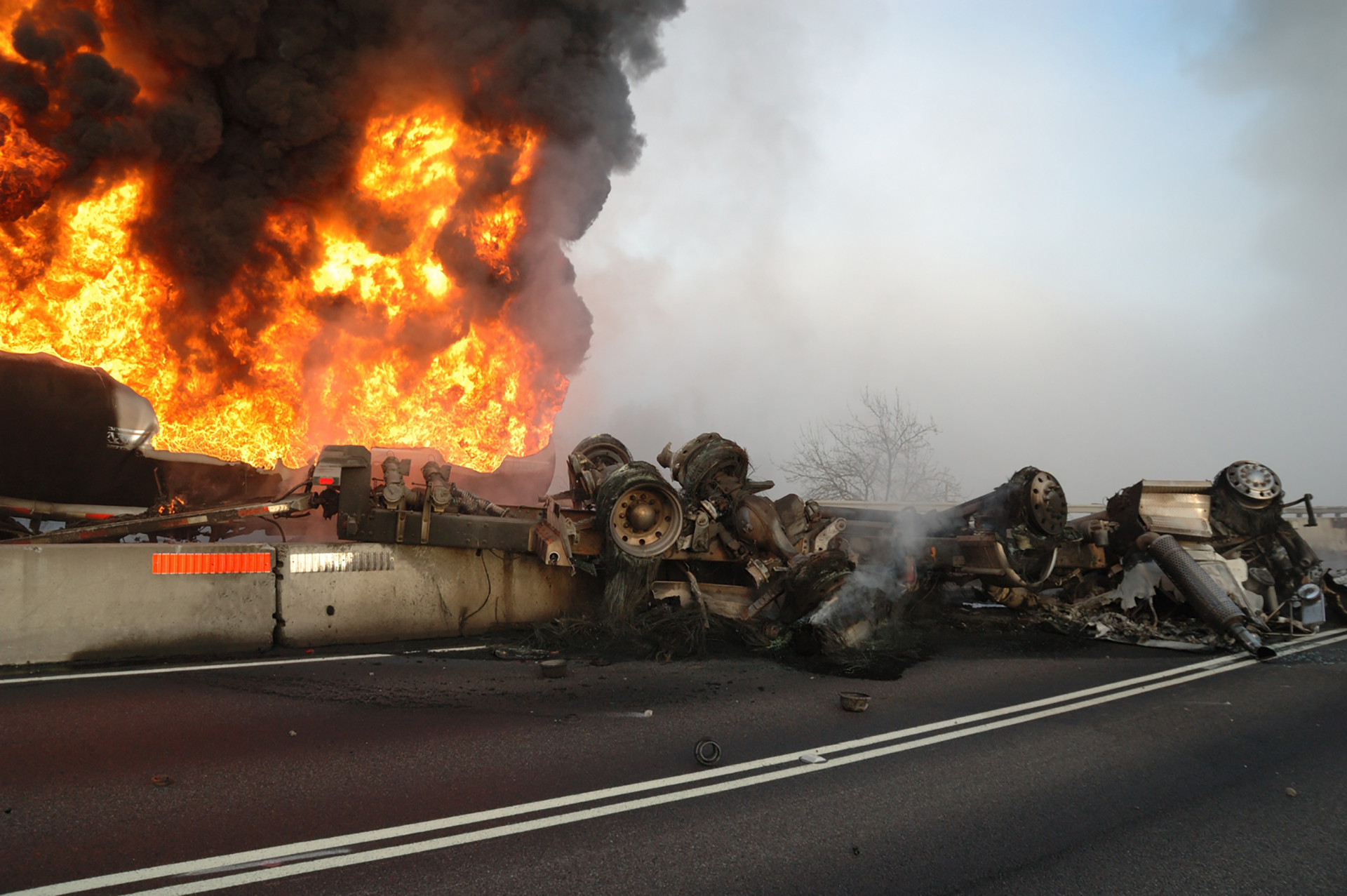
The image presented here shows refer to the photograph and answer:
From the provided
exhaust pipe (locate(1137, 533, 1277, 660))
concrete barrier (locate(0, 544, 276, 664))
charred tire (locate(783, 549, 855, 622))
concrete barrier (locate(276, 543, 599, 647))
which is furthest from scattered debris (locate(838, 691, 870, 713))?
concrete barrier (locate(0, 544, 276, 664))

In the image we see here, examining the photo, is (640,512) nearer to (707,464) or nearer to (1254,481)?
(707,464)

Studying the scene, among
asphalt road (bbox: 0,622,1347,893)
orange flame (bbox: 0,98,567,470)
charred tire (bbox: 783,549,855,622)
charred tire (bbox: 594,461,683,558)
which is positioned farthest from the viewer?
orange flame (bbox: 0,98,567,470)

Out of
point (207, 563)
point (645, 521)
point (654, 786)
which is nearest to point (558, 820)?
point (654, 786)

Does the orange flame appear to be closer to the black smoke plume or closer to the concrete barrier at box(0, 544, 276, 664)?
the black smoke plume

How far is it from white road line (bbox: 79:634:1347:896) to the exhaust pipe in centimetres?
361

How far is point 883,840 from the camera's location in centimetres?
334

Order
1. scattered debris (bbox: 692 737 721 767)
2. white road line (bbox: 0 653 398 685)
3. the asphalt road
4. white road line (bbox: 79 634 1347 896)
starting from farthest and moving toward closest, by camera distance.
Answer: white road line (bbox: 0 653 398 685), scattered debris (bbox: 692 737 721 767), the asphalt road, white road line (bbox: 79 634 1347 896)

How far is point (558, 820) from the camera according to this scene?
11.2 feet

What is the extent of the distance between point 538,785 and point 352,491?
16.5 feet

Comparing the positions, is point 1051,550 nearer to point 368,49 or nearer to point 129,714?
point 129,714

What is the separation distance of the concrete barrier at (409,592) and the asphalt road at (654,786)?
1062mm

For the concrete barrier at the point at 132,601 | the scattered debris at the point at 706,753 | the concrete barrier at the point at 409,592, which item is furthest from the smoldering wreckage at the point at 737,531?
the scattered debris at the point at 706,753

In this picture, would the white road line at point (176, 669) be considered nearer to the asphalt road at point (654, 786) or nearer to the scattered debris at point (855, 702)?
the asphalt road at point (654, 786)

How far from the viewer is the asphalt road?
2.99m
